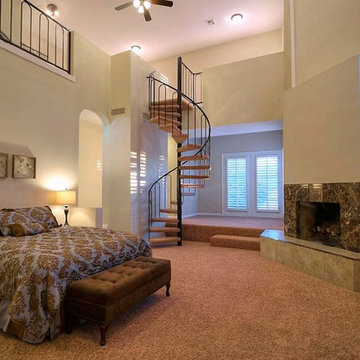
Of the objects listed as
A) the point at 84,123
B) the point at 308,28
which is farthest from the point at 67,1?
the point at 308,28

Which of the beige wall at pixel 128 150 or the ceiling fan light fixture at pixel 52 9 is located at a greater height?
the ceiling fan light fixture at pixel 52 9

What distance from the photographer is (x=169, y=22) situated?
6711 mm

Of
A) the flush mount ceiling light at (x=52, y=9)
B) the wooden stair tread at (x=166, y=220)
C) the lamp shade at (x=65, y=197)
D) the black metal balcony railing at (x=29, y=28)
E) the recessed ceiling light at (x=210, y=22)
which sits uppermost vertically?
the recessed ceiling light at (x=210, y=22)

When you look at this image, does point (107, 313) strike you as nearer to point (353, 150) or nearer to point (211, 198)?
point (353, 150)

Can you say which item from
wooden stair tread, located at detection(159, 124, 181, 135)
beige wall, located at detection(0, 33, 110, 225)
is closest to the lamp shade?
beige wall, located at detection(0, 33, 110, 225)

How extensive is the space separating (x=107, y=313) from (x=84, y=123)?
621cm

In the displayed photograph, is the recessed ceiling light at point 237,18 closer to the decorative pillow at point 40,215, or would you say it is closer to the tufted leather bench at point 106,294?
the decorative pillow at point 40,215

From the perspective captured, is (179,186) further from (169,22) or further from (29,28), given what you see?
(29,28)

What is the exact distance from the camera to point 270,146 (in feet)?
26.7

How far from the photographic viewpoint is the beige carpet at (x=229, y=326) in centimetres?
202

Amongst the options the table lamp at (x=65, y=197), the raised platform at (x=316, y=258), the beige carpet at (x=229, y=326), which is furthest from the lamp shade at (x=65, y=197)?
the raised platform at (x=316, y=258)

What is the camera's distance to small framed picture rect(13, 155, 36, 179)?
410cm

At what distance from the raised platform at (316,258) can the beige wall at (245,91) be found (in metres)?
2.96

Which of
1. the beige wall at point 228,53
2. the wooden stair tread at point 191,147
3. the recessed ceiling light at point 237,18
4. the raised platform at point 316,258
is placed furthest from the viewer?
the beige wall at point 228,53
